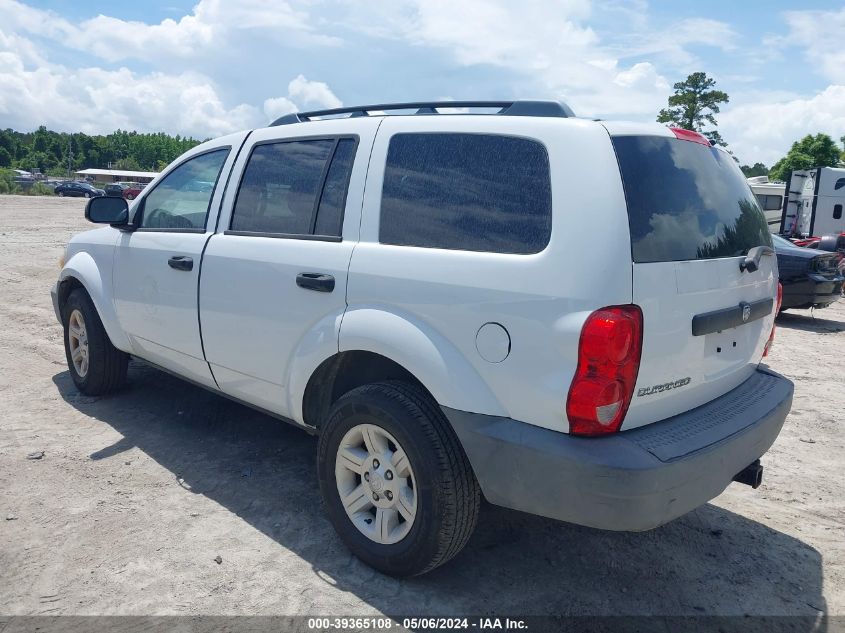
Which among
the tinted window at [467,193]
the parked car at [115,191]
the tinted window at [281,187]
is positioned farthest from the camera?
the parked car at [115,191]

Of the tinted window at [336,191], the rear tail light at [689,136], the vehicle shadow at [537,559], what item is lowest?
the vehicle shadow at [537,559]

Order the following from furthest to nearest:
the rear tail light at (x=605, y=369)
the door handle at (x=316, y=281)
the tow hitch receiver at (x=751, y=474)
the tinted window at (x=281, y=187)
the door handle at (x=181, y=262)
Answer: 1. the door handle at (x=181, y=262)
2. the tinted window at (x=281, y=187)
3. the door handle at (x=316, y=281)
4. the tow hitch receiver at (x=751, y=474)
5. the rear tail light at (x=605, y=369)

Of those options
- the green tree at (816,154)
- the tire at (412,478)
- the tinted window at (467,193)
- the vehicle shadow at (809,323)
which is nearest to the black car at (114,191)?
the tinted window at (467,193)

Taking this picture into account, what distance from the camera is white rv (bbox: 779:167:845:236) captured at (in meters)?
20.6

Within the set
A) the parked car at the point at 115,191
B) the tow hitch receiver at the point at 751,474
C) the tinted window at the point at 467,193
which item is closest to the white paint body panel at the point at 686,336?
the tow hitch receiver at the point at 751,474

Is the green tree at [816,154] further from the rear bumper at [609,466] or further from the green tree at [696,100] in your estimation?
the rear bumper at [609,466]

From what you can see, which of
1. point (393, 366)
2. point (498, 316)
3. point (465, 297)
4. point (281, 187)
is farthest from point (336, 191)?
point (498, 316)

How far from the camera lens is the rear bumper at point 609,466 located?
2.38 m

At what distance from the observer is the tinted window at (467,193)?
2.61m

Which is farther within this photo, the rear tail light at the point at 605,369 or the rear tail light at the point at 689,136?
the rear tail light at the point at 689,136

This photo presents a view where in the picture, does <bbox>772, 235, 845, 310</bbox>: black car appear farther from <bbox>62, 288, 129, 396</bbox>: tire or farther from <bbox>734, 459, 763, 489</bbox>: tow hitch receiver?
<bbox>62, 288, 129, 396</bbox>: tire

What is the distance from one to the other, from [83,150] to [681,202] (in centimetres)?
17946

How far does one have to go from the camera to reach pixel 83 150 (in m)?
158

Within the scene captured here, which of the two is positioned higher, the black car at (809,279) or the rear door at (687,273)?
the rear door at (687,273)
